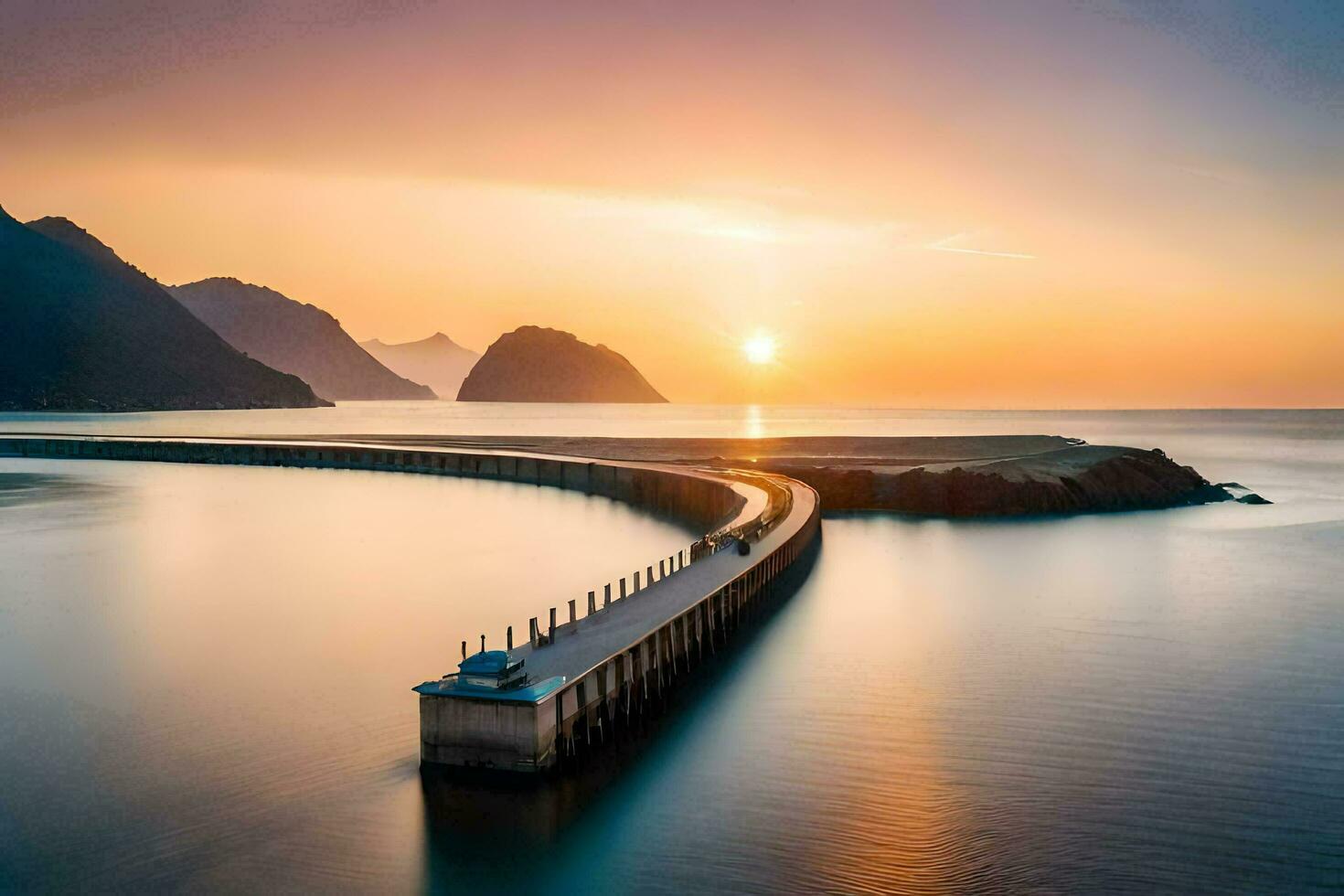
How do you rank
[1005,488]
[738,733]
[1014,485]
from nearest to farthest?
[738,733] < [1005,488] < [1014,485]

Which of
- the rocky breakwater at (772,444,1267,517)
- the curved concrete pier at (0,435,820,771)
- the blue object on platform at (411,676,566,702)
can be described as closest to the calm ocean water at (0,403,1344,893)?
the curved concrete pier at (0,435,820,771)

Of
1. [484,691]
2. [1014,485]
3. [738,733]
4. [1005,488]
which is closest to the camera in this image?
[484,691]

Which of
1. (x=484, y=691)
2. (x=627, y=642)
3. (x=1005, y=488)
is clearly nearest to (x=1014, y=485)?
(x=1005, y=488)

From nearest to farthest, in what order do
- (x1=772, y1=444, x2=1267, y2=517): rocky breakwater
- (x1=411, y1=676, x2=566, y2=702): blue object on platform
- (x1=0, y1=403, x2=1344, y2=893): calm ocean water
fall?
(x1=0, y1=403, x2=1344, y2=893): calm ocean water, (x1=411, y1=676, x2=566, y2=702): blue object on platform, (x1=772, y1=444, x2=1267, y2=517): rocky breakwater

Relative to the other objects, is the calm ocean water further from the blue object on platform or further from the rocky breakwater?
the rocky breakwater

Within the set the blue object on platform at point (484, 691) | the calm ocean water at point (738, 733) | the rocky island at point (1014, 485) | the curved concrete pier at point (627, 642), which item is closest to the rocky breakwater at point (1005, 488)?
the rocky island at point (1014, 485)

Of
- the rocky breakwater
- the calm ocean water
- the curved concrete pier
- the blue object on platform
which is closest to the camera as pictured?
the calm ocean water

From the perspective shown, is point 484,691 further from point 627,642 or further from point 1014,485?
point 1014,485

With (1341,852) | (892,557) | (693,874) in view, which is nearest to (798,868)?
(693,874)

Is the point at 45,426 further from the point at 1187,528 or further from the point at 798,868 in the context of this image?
the point at 798,868
